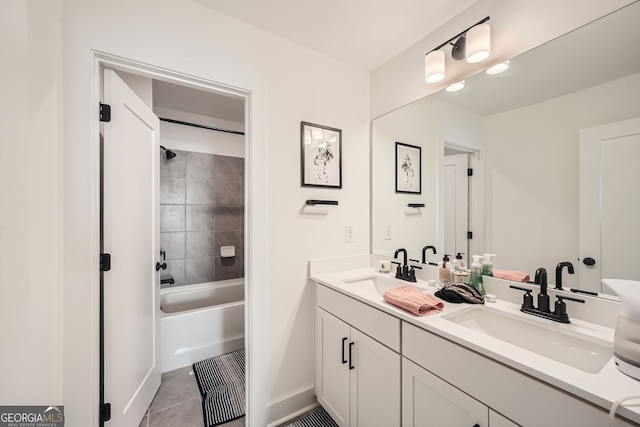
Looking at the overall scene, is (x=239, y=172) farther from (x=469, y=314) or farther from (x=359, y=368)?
(x=469, y=314)

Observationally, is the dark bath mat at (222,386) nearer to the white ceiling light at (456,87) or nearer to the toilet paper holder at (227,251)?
the toilet paper holder at (227,251)

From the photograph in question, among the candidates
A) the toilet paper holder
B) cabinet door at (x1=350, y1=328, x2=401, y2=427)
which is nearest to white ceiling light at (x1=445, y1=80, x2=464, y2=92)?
cabinet door at (x1=350, y1=328, x2=401, y2=427)

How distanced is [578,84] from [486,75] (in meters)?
0.38

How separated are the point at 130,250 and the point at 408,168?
1.88m

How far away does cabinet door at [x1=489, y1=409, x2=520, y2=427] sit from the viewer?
2.42 ft

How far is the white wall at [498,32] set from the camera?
3.37ft

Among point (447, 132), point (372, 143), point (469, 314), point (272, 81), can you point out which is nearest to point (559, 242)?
point (469, 314)

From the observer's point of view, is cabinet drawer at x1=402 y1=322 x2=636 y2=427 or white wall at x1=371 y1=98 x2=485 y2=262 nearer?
cabinet drawer at x1=402 y1=322 x2=636 y2=427

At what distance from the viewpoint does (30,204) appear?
95cm

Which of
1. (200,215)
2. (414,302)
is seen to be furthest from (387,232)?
(200,215)

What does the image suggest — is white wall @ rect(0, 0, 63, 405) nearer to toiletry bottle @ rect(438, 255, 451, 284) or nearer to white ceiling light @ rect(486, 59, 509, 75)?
toiletry bottle @ rect(438, 255, 451, 284)

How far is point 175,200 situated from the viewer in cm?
285

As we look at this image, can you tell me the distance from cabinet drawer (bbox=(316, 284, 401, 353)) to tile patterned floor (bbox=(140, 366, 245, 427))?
0.97 meters

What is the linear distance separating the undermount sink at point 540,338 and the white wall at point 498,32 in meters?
1.23
